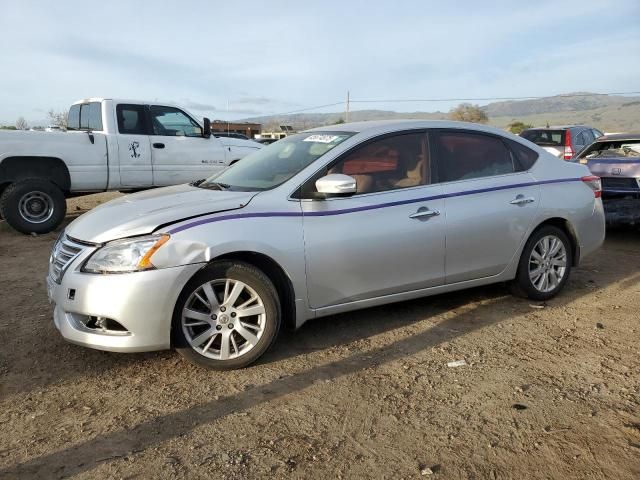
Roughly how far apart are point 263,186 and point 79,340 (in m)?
1.61

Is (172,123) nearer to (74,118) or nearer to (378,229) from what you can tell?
(74,118)

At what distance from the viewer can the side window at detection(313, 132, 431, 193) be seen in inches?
161

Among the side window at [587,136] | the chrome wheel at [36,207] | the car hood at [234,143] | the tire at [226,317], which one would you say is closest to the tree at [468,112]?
the side window at [587,136]

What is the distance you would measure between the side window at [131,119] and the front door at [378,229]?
578 centimetres

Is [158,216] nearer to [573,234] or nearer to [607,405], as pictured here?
[607,405]

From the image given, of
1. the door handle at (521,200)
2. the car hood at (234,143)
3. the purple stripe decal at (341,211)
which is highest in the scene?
the car hood at (234,143)

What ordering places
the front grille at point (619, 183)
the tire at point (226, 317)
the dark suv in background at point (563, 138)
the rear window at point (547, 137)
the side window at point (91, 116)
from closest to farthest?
the tire at point (226, 317), the front grille at point (619, 183), the side window at point (91, 116), the dark suv in background at point (563, 138), the rear window at point (547, 137)

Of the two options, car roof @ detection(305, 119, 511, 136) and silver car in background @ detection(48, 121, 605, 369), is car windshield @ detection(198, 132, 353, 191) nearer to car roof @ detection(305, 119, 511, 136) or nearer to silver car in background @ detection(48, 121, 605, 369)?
silver car in background @ detection(48, 121, 605, 369)

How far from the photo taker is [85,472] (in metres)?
2.55

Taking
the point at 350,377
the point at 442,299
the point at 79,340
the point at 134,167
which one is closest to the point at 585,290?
the point at 442,299

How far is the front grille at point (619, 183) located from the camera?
7.20 meters

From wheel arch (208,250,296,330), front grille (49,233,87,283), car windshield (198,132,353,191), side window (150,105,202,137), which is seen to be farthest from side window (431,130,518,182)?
side window (150,105,202,137)

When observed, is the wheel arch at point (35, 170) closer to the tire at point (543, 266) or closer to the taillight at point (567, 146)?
the tire at point (543, 266)

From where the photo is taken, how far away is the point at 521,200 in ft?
15.5
